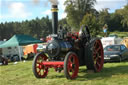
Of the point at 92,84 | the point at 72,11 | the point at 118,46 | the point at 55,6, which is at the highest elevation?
the point at 72,11

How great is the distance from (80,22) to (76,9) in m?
7.40

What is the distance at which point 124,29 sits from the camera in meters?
61.7

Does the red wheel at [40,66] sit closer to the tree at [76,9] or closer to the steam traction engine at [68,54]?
the steam traction engine at [68,54]

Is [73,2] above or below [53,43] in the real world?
above

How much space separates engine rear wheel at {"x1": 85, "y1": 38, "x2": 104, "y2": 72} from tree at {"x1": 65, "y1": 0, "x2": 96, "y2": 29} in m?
35.1

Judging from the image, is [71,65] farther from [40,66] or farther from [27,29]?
[27,29]

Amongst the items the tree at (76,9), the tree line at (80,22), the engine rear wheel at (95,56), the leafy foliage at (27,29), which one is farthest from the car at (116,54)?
the leafy foliage at (27,29)

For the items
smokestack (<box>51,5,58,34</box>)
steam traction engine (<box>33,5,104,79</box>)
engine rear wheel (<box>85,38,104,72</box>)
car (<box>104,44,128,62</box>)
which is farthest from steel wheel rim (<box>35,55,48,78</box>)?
car (<box>104,44,128,62</box>)

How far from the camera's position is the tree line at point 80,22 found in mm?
31978

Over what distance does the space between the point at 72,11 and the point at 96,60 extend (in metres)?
35.7

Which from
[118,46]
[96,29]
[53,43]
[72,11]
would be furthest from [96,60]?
[72,11]

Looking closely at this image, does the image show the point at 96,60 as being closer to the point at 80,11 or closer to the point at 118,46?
the point at 118,46

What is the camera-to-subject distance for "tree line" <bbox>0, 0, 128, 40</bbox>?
32.0 meters

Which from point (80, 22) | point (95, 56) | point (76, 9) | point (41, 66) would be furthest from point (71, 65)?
point (76, 9)
